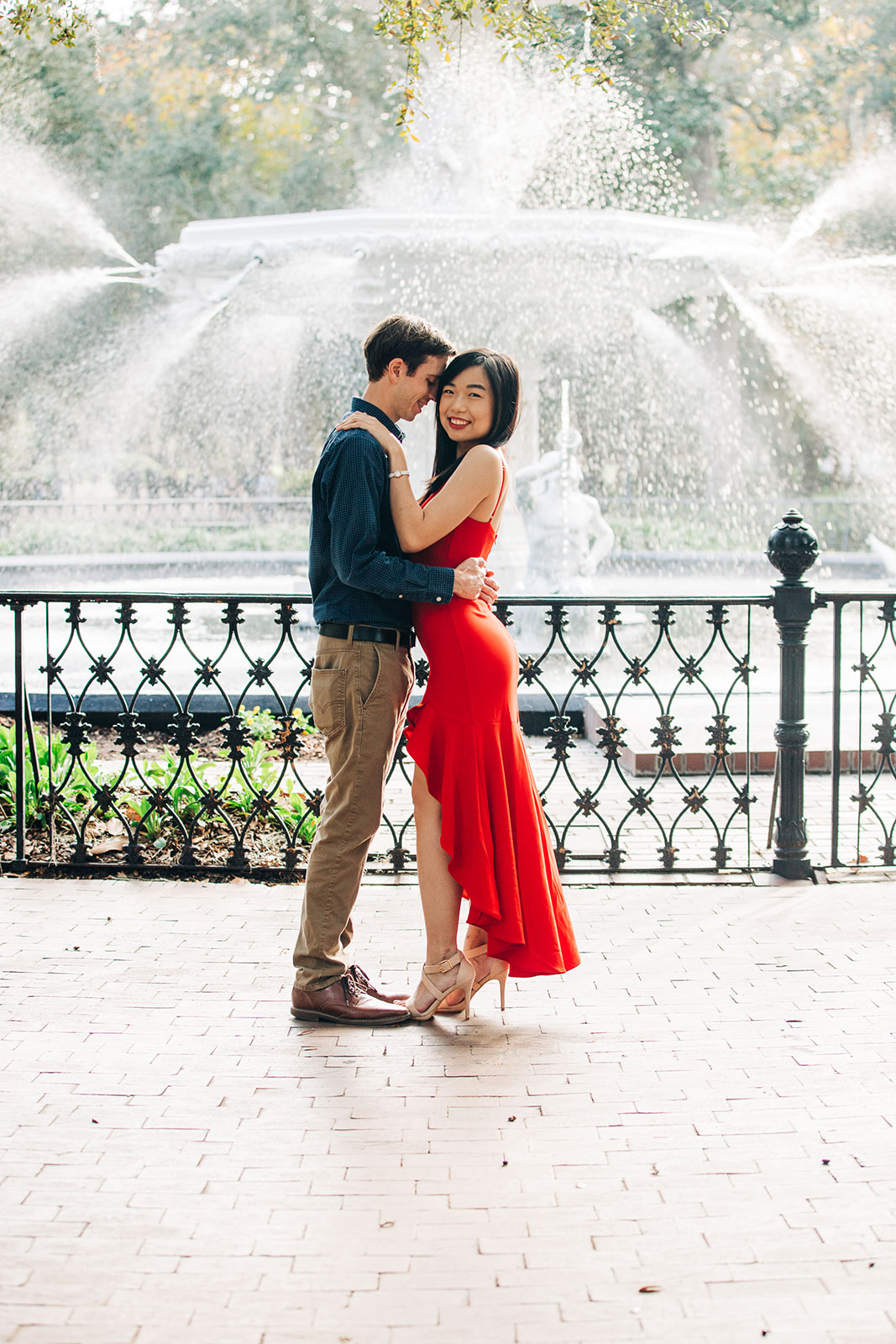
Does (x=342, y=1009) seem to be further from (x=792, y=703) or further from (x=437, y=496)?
(x=792, y=703)

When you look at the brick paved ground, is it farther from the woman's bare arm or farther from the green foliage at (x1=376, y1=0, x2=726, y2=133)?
the green foliage at (x1=376, y1=0, x2=726, y2=133)

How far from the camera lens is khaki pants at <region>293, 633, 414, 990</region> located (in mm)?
3621

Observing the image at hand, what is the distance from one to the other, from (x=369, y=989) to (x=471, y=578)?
130 cm

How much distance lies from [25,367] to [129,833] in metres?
23.8

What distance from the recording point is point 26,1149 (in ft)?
9.62

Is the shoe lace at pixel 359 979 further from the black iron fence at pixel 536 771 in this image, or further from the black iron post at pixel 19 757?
the black iron post at pixel 19 757

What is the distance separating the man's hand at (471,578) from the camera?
3.59m

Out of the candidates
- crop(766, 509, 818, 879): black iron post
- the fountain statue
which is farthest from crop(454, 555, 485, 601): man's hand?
the fountain statue

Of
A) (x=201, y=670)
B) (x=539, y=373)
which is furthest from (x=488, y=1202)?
(x=539, y=373)

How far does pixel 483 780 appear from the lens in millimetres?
3637

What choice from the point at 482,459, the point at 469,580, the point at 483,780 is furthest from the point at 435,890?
the point at 482,459

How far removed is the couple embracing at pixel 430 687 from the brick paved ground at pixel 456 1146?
21 cm

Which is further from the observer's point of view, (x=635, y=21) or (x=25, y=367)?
(x=25, y=367)

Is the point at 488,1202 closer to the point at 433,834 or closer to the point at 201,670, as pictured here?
the point at 433,834
